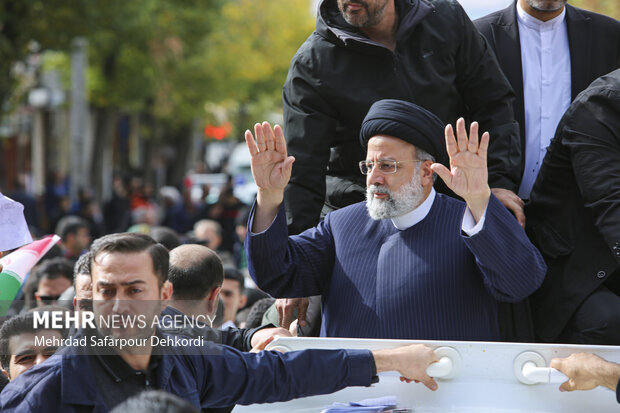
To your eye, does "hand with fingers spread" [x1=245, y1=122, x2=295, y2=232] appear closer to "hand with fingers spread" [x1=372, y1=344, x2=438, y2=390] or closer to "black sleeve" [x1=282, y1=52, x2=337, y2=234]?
"black sleeve" [x1=282, y1=52, x2=337, y2=234]

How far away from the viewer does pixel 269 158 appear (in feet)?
13.1

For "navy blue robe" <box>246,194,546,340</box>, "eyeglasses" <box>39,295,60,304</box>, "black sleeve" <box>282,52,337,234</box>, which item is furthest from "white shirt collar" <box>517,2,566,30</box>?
"eyeglasses" <box>39,295,60,304</box>

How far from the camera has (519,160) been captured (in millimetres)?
4586

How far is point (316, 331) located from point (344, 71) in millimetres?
1210

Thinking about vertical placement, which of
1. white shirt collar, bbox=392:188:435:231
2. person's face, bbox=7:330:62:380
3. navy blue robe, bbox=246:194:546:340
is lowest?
person's face, bbox=7:330:62:380

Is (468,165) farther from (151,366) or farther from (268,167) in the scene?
(151,366)

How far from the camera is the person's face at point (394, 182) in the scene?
4074 millimetres

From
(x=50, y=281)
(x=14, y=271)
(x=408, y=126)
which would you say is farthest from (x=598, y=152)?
(x=50, y=281)

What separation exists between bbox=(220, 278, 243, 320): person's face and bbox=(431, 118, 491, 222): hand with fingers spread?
278 centimetres

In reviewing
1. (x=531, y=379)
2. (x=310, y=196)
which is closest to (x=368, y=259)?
(x=310, y=196)

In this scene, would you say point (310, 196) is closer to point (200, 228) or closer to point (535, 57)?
point (535, 57)

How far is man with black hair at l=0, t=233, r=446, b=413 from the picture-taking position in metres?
3.10

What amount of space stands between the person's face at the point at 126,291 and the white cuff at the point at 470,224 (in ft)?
3.99

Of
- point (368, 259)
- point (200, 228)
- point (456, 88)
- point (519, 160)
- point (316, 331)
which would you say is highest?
point (456, 88)
